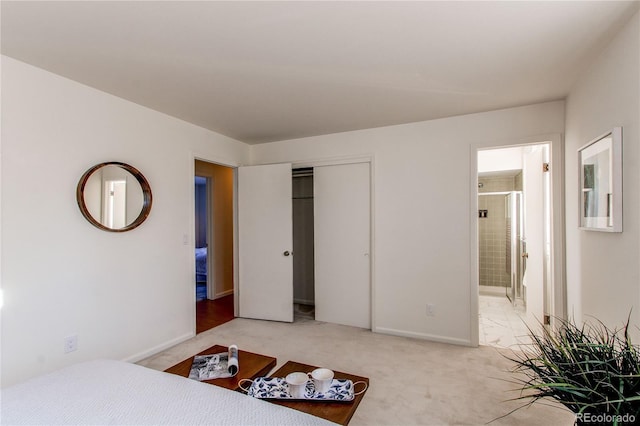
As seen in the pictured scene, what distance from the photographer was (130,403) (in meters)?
1.17

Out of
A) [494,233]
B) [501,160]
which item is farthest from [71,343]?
[494,233]

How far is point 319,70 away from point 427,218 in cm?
194

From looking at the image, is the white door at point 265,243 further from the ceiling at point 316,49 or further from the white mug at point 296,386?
the white mug at point 296,386

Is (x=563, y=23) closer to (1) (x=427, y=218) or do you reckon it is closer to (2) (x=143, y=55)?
(1) (x=427, y=218)

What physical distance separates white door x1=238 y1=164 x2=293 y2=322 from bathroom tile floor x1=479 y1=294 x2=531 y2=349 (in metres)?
→ 2.30

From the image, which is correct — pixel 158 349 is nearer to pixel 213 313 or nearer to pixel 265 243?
pixel 213 313

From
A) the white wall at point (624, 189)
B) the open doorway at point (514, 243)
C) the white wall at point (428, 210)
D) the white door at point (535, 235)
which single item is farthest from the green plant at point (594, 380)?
the white door at point (535, 235)

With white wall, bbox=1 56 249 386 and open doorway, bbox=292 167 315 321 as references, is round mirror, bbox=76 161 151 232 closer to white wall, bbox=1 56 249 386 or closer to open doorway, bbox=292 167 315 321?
white wall, bbox=1 56 249 386

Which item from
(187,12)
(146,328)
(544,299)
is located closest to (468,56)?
(187,12)

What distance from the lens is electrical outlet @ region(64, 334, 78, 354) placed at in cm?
228

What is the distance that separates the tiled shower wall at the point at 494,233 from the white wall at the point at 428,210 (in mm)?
2633

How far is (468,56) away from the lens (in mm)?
2031

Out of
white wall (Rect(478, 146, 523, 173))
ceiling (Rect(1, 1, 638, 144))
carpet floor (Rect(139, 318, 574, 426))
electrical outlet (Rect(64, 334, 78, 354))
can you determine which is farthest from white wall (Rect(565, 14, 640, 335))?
electrical outlet (Rect(64, 334, 78, 354))

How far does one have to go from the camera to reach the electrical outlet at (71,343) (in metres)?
2.28
